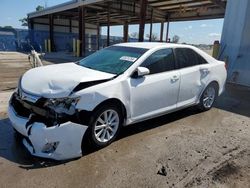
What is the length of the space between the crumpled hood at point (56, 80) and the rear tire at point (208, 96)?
2647mm

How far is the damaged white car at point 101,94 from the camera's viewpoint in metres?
3.21

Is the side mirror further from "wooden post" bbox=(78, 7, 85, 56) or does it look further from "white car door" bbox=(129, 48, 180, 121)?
"wooden post" bbox=(78, 7, 85, 56)

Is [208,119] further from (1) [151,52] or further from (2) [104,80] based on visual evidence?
(2) [104,80]

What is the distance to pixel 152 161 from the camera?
11.3 ft

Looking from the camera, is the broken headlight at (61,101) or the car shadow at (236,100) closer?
the broken headlight at (61,101)

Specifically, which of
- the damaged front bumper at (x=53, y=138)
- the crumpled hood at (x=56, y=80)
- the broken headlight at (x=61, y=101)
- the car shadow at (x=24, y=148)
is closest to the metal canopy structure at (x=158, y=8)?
the car shadow at (x=24, y=148)

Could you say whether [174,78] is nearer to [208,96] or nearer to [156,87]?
[156,87]

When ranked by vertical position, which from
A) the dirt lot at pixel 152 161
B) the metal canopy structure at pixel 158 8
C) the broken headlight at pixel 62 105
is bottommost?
the dirt lot at pixel 152 161

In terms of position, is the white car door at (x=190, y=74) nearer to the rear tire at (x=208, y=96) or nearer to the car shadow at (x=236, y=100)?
the rear tire at (x=208, y=96)

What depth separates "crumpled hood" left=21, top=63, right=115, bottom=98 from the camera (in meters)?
3.29

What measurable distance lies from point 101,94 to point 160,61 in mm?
1552

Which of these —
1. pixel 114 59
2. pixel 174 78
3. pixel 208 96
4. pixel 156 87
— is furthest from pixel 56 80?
pixel 208 96

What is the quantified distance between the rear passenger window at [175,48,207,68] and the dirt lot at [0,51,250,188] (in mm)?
1212

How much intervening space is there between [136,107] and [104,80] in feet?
2.51
